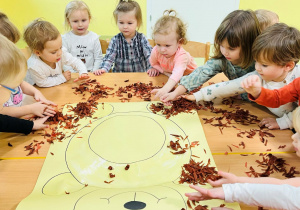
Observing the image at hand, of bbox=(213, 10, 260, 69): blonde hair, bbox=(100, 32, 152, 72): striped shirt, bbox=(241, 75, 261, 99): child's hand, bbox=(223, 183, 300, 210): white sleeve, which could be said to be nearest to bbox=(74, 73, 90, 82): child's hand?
bbox=(100, 32, 152, 72): striped shirt

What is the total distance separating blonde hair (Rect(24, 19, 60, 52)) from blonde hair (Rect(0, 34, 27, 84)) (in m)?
0.66

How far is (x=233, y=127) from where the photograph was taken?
54.9 inches

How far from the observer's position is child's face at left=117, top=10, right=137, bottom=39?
88.8 inches

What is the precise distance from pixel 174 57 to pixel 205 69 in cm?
35

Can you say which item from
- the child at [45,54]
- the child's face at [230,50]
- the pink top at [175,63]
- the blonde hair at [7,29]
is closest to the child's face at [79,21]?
the child at [45,54]

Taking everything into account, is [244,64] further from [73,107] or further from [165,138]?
[73,107]

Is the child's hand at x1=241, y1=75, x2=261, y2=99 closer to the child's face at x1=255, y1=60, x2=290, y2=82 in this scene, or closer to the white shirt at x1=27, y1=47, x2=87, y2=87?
the child's face at x1=255, y1=60, x2=290, y2=82

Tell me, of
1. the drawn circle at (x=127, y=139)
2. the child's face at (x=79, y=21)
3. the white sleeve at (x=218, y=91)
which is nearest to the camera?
the drawn circle at (x=127, y=139)

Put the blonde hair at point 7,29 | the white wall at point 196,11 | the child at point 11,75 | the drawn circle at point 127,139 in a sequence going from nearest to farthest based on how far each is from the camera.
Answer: the child at point 11,75 < the drawn circle at point 127,139 < the blonde hair at point 7,29 < the white wall at point 196,11

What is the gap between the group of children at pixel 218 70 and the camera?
0.98 m

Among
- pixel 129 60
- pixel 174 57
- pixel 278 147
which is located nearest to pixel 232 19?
pixel 174 57

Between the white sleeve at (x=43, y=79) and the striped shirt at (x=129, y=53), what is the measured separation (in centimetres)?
62

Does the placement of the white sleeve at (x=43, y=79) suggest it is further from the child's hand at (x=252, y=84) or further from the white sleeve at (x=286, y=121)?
the white sleeve at (x=286, y=121)

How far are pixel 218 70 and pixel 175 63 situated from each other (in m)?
0.36
